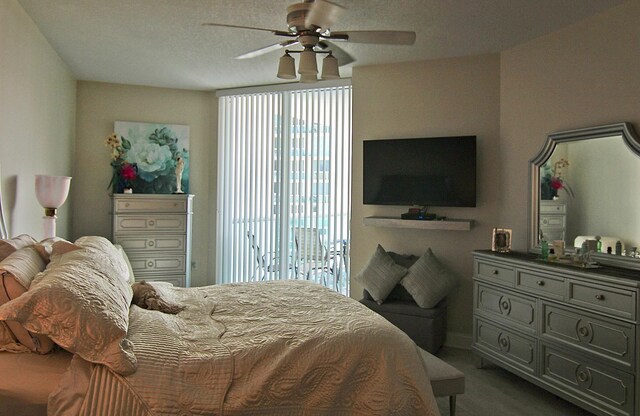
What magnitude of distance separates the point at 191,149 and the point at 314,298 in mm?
3904

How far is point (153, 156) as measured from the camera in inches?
243

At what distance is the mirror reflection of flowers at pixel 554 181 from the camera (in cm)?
384

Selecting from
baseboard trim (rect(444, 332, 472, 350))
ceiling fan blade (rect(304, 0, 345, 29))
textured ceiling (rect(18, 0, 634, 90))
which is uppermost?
textured ceiling (rect(18, 0, 634, 90))

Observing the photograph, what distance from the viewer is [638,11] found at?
10.7 feet

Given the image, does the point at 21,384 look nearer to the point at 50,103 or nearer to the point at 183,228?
the point at 50,103

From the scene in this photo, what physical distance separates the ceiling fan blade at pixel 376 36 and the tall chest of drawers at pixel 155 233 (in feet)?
11.3

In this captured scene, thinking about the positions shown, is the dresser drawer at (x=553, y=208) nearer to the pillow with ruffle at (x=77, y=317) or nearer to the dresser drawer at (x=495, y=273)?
the dresser drawer at (x=495, y=273)

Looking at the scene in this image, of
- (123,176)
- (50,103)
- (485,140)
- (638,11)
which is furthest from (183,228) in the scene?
(638,11)

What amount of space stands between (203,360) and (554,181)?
3.11 meters

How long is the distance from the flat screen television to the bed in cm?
237

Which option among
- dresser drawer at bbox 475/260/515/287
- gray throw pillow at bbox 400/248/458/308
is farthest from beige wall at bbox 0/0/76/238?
dresser drawer at bbox 475/260/515/287

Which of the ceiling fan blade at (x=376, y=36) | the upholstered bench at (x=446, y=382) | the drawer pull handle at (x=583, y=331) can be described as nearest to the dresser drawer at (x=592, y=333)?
the drawer pull handle at (x=583, y=331)

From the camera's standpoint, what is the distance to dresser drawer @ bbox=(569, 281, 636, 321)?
9.10ft

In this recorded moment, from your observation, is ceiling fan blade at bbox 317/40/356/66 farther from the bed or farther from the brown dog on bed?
the brown dog on bed
